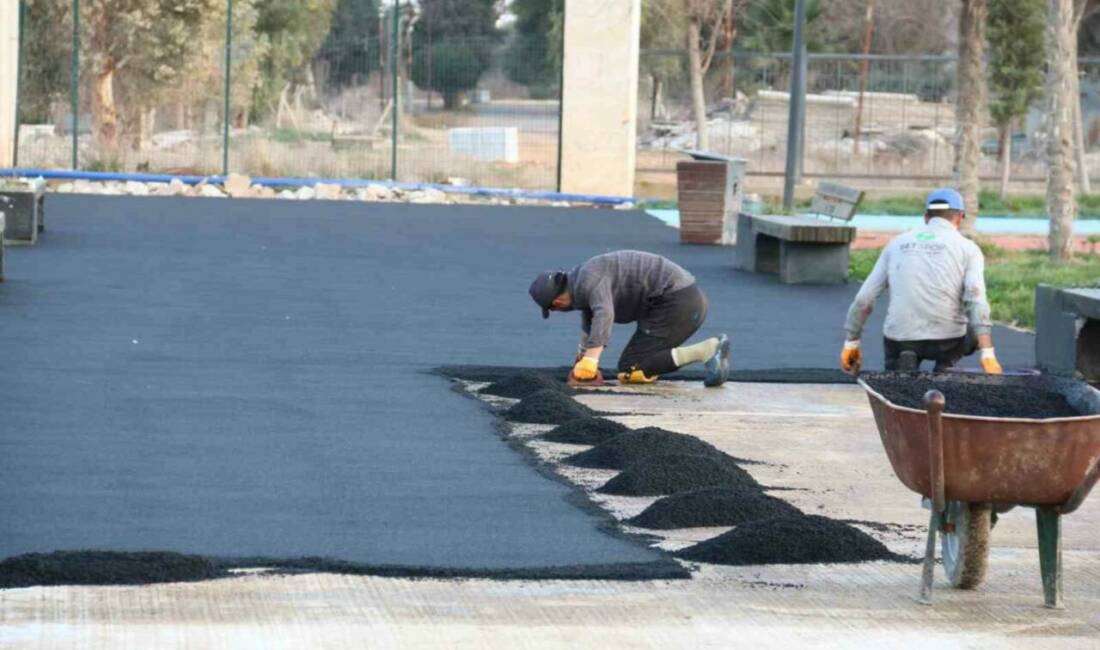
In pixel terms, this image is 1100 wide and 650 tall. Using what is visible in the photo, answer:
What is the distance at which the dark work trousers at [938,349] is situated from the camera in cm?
1109

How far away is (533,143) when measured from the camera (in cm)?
3250

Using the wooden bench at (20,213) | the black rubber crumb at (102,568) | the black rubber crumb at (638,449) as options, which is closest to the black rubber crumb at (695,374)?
the black rubber crumb at (638,449)

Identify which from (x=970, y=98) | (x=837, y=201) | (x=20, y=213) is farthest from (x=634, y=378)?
(x=970, y=98)

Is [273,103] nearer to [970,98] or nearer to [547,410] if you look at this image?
[970,98]

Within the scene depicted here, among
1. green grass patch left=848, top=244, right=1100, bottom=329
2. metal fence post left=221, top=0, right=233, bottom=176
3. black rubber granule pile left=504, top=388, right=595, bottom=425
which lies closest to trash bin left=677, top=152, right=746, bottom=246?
green grass patch left=848, top=244, right=1100, bottom=329

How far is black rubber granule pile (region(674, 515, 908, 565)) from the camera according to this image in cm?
721

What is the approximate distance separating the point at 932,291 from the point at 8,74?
2388cm

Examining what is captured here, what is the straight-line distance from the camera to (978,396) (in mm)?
7145

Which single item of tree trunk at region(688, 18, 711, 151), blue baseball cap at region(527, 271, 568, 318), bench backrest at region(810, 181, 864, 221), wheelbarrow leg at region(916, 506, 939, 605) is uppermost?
tree trunk at region(688, 18, 711, 151)

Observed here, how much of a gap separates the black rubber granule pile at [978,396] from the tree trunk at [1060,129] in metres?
13.6

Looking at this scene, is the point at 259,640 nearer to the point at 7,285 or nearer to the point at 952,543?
the point at 952,543

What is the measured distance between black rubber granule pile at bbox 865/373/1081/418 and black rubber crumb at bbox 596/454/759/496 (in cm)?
137

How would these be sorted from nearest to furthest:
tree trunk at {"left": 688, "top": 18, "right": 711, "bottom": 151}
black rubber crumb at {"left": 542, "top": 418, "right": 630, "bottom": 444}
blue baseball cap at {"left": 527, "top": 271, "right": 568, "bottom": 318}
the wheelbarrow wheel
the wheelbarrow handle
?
the wheelbarrow handle
the wheelbarrow wheel
black rubber crumb at {"left": 542, "top": 418, "right": 630, "bottom": 444}
blue baseball cap at {"left": 527, "top": 271, "right": 568, "bottom": 318}
tree trunk at {"left": 688, "top": 18, "right": 711, "bottom": 151}

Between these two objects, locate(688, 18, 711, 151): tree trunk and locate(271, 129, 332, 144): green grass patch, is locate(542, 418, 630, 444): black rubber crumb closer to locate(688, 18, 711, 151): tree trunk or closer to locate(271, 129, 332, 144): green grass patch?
locate(271, 129, 332, 144): green grass patch
